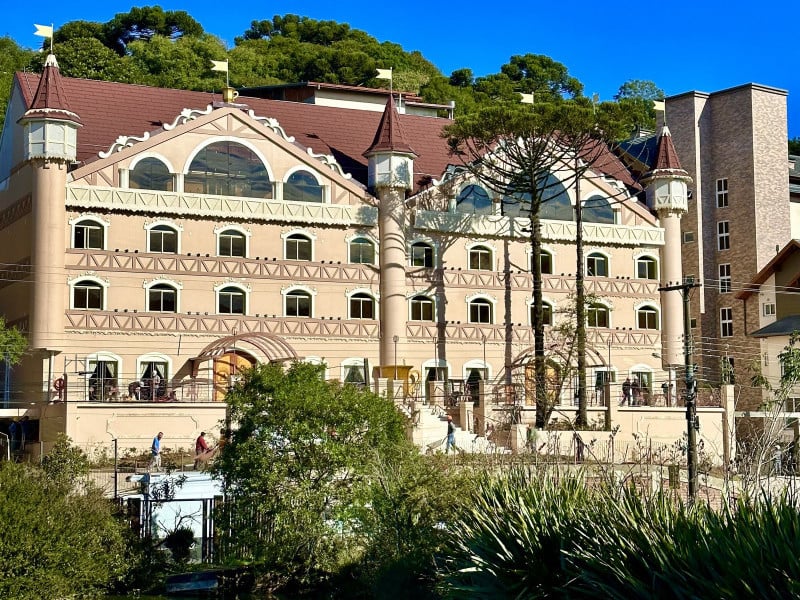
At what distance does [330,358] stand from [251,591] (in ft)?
62.0

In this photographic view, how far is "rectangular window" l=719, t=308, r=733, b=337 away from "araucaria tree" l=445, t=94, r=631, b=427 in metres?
13.8

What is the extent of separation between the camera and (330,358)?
48969 mm

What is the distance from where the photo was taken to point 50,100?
4519 cm

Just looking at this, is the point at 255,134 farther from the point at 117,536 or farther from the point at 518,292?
the point at 117,536

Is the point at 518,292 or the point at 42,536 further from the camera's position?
the point at 518,292

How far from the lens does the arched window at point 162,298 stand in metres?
46.4

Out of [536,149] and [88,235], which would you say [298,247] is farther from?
[536,149]

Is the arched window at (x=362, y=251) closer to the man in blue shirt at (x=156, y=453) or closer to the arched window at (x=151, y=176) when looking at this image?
the arched window at (x=151, y=176)

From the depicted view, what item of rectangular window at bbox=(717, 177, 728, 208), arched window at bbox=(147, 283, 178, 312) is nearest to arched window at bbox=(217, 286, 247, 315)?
arched window at bbox=(147, 283, 178, 312)

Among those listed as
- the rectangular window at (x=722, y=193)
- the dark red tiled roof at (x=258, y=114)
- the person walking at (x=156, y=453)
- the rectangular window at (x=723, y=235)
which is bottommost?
the person walking at (x=156, y=453)

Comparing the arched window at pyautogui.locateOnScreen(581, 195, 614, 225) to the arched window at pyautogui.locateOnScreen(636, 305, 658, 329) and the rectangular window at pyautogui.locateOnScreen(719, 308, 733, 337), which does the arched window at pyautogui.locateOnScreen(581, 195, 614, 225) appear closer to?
the arched window at pyautogui.locateOnScreen(636, 305, 658, 329)

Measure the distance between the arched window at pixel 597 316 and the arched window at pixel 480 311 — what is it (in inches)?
169

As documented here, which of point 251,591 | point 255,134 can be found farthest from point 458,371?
point 251,591

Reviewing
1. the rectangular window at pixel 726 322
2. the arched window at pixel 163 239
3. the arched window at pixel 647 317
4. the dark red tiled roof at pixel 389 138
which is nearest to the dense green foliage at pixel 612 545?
the arched window at pixel 163 239
